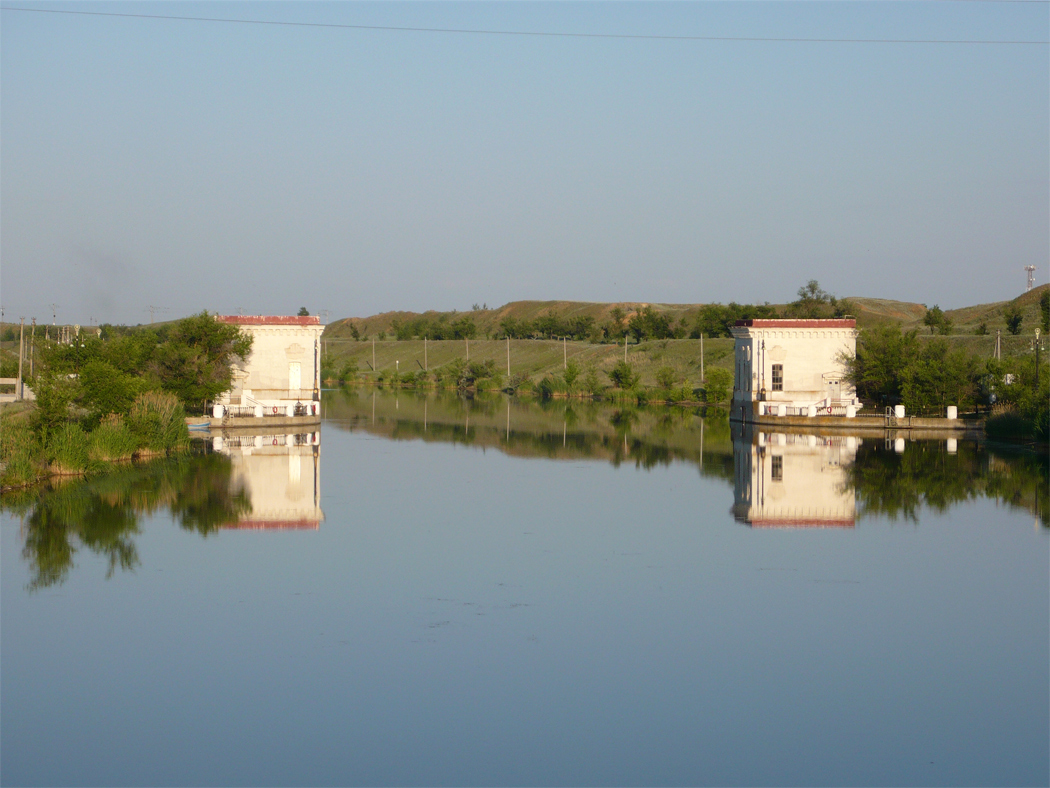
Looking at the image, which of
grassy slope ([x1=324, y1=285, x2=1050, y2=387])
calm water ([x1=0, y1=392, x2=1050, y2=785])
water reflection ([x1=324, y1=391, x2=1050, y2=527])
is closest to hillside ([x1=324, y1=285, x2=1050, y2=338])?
grassy slope ([x1=324, y1=285, x2=1050, y2=387])

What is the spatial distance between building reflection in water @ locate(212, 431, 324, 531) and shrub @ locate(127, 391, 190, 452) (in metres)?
1.27

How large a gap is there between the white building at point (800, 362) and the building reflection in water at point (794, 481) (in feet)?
19.6

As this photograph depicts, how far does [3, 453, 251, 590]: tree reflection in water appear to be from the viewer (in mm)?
13594

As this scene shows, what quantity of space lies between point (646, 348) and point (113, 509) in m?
53.9

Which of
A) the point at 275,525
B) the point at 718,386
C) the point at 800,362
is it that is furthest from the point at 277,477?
the point at 718,386

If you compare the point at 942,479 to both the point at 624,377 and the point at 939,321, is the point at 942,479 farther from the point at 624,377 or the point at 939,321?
the point at 939,321

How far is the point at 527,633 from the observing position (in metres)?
10.3

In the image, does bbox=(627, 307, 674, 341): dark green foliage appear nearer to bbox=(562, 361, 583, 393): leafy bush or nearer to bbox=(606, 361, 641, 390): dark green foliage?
bbox=(562, 361, 583, 393): leafy bush

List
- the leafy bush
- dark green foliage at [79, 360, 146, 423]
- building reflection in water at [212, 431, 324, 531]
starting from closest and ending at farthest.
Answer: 1. building reflection in water at [212, 431, 324, 531]
2. dark green foliage at [79, 360, 146, 423]
3. the leafy bush

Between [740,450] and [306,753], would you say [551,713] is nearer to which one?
[306,753]

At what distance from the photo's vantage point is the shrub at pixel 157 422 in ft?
77.7

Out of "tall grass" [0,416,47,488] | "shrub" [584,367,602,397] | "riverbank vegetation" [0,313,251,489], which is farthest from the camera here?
"shrub" [584,367,602,397]

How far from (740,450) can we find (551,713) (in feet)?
68.8

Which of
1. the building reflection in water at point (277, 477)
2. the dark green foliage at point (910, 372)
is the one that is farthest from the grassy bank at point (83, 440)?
the dark green foliage at point (910, 372)
